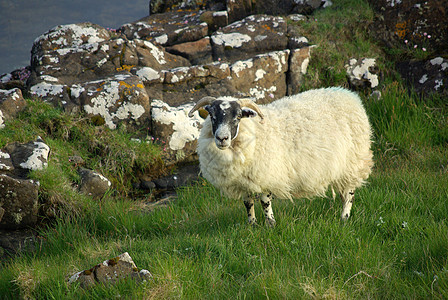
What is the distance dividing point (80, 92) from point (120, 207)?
267cm

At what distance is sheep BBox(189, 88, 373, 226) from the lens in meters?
4.22

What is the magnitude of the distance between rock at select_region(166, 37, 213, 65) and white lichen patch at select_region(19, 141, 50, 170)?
4.09 m

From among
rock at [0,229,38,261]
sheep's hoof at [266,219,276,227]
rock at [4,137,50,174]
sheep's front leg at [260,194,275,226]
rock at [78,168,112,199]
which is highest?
rock at [4,137,50,174]

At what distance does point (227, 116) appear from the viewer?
4.02 metres

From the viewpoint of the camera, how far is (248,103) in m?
4.30

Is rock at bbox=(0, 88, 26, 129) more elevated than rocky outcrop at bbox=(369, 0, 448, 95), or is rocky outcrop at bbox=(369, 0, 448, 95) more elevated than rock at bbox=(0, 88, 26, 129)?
rocky outcrop at bbox=(369, 0, 448, 95)

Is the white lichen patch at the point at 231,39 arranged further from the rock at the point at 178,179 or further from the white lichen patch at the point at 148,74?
the rock at the point at 178,179

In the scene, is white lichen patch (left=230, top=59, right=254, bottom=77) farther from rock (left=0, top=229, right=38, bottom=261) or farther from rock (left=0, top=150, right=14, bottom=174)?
rock (left=0, top=229, right=38, bottom=261)

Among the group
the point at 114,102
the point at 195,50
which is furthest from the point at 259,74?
the point at 114,102

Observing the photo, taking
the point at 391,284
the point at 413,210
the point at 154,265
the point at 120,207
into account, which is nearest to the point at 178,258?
the point at 154,265

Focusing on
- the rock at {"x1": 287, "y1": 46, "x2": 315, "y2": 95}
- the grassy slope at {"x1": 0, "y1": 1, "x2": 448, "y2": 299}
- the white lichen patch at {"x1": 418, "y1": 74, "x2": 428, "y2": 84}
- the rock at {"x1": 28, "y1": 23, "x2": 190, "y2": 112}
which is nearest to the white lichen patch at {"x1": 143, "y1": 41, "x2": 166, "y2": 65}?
the rock at {"x1": 28, "y1": 23, "x2": 190, "y2": 112}

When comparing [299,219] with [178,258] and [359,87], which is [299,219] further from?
[359,87]

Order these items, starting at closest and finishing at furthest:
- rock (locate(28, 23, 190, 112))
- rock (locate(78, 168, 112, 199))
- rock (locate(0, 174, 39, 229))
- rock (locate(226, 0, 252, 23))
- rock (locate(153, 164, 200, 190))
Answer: rock (locate(0, 174, 39, 229))
rock (locate(78, 168, 112, 199))
rock (locate(153, 164, 200, 190))
rock (locate(28, 23, 190, 112))
rock (locate(226, 0, 252, 23))

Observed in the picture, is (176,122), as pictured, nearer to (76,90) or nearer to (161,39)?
(76,90)
